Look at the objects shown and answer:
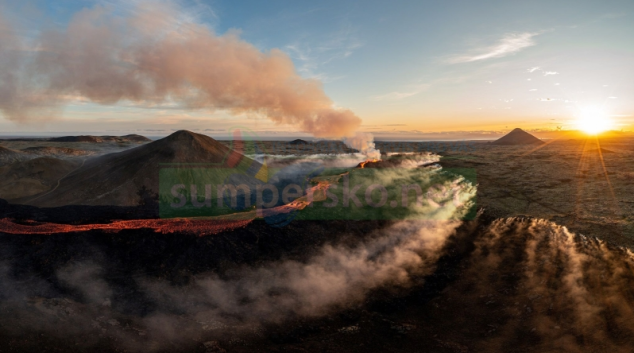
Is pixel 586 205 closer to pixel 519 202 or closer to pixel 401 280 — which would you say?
pixel 519 202

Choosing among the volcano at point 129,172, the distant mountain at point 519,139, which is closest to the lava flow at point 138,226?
the volcano at point 129,172

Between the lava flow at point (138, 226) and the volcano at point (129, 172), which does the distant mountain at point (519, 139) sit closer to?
the volcano at point (129, 172)

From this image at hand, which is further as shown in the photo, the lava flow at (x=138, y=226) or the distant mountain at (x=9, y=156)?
the distant mountain at (x=9, y=156)

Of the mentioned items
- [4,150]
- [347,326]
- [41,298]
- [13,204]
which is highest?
[4,150]

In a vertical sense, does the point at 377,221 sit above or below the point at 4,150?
below

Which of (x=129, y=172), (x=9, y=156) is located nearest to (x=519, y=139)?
(x=129, y=172)

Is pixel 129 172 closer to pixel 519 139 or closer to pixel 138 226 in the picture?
pixel 138 226

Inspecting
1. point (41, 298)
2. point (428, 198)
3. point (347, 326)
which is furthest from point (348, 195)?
point (41, 298)
